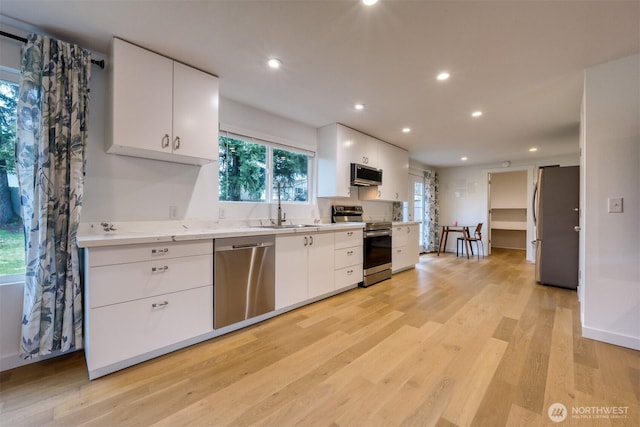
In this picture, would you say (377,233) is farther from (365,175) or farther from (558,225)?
(558,225)

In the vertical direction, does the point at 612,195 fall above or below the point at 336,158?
below

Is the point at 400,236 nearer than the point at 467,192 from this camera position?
Yes

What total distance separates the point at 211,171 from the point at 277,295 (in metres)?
1.45

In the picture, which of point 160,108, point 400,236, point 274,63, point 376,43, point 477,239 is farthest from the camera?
point 477,239

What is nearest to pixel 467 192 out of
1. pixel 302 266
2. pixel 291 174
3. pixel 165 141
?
pixel 291 174

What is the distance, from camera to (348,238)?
3.47 metres

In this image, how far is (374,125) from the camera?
3.83 meters

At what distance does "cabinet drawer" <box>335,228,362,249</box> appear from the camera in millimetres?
3317

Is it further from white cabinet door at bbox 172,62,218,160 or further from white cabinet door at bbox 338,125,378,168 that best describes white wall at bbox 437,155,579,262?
white cabinet door at bbox 172,62,218,160

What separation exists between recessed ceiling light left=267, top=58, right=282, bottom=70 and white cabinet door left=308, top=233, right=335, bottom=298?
1672 mm

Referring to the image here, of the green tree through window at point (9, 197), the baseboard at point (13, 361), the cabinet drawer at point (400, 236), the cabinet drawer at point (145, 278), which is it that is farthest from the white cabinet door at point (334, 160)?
the baseboard at point (13, 361)

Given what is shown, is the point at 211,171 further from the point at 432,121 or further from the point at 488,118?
the point at 488,118

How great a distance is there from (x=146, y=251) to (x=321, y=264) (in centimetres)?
177

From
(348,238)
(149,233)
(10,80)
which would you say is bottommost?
(348,238)
